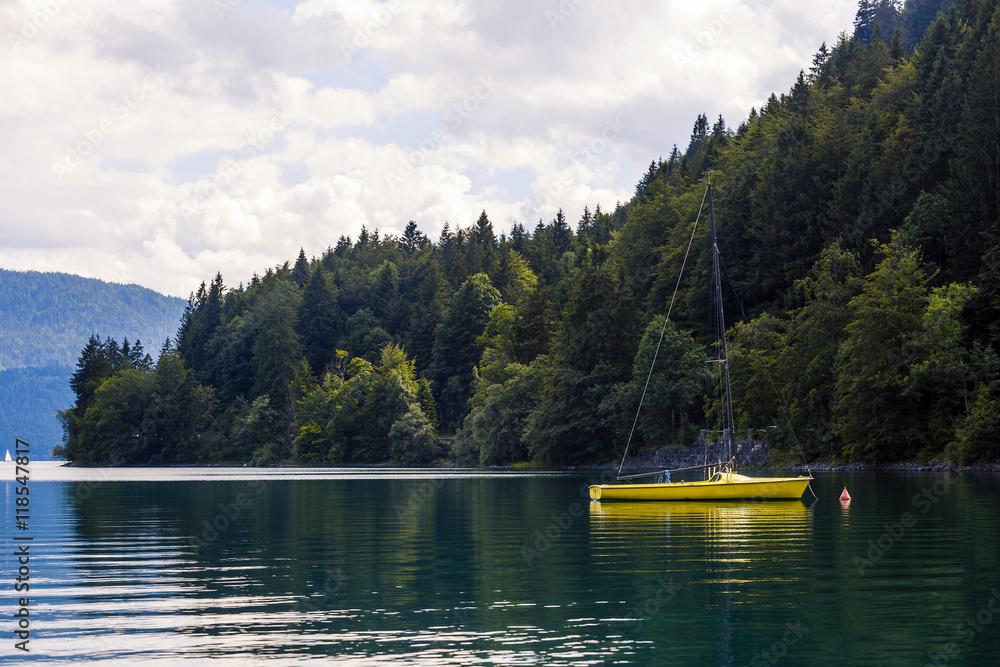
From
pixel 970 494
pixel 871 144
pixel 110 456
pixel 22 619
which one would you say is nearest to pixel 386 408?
pixel 110 456

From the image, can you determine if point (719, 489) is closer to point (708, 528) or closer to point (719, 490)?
point (719, 490)

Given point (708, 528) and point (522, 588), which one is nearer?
point (522, 588)

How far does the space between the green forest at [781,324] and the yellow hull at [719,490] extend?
30593 mm

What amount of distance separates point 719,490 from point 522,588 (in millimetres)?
30138

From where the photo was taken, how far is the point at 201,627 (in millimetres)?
17672

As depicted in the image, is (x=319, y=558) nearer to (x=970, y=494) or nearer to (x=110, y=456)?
(x=970, y=494)

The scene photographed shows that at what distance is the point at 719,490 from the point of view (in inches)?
1969

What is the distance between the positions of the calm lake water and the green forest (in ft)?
139

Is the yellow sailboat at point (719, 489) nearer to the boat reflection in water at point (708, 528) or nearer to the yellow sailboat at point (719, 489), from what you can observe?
the yellow sailboat at point (719, 489)

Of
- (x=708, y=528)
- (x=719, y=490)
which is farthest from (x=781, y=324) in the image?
(x=708, y=528)

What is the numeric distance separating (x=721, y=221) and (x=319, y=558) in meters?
110

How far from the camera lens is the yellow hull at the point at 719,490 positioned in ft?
162

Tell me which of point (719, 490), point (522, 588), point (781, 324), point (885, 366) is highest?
point (781, 324)

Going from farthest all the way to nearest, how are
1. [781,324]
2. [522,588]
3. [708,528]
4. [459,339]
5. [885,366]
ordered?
[459,339]
[781,324]
[885,366]
[708,528]
[522,588]
